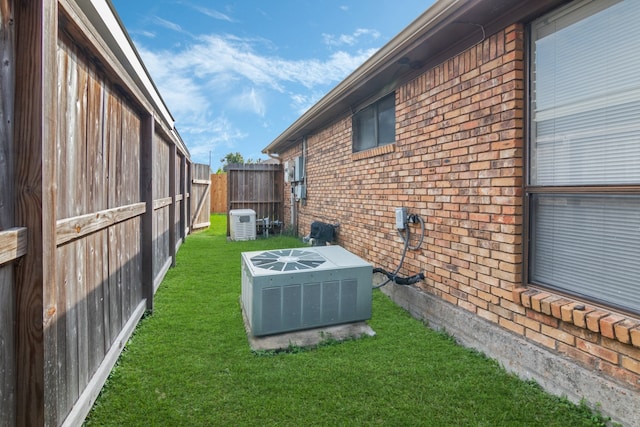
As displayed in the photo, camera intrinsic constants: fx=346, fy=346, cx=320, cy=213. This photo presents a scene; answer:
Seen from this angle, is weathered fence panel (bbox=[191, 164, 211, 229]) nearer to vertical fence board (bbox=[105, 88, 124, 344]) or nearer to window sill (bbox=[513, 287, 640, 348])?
vertical fence board (bbox=[105, 88, 124, 344])

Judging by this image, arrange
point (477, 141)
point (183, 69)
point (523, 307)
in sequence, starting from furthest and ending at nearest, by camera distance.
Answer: point (183, 69) < point (477, 141) < point (523, 307)

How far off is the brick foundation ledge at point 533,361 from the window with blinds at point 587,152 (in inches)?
17.0

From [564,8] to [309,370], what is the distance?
297 centimetres

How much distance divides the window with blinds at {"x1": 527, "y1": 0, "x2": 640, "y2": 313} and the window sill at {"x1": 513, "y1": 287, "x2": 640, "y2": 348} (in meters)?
0.10

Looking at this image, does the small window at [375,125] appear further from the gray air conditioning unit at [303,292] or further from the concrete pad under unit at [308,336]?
the concrete pad under unit at [308,336]

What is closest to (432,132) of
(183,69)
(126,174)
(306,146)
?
(126,174)

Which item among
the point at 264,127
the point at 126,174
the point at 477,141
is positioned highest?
the point at 264,127

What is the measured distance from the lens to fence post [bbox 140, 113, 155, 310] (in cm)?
365

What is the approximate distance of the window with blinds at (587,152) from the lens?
6.20ft

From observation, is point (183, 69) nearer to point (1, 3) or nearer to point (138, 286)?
point (138, 286)

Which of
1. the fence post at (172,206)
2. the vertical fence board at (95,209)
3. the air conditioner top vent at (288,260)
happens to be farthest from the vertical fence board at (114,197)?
the fence post at (172,206)

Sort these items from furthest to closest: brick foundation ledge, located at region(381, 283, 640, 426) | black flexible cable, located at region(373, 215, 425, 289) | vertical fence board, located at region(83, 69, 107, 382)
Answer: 1. black flexible cable, located at region(373, 215, 425, 289)
2. vertical fence board, located at region(83, 69, 107, 382)
3. brick foundation ledge, located at region(381, 283, 640, 426)

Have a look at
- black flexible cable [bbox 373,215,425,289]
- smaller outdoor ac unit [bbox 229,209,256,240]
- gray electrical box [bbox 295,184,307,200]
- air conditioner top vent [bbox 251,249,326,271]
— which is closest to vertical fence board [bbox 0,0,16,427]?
air conditioner top vent [bbox 251,249,326,271]

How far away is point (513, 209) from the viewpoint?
246cm
